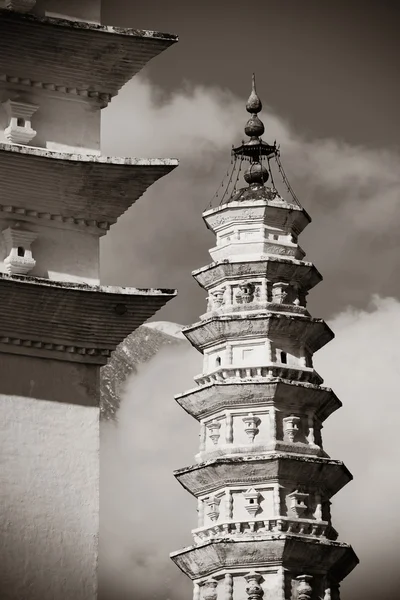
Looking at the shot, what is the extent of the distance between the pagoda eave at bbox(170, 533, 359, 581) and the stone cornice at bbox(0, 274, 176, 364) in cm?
1568

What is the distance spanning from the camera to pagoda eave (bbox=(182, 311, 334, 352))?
3812 centimetres

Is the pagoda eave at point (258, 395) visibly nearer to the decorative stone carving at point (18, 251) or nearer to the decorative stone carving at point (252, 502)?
the decorative stone carving at point (252, 502)

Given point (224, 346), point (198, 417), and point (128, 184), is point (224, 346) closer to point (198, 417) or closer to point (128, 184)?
point (198, 417)

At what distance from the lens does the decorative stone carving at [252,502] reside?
36219 millimetres

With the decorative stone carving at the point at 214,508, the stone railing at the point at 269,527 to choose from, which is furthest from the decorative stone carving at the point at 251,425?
the stone railing at the point at 269,527

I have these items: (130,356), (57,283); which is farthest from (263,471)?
(57,283)

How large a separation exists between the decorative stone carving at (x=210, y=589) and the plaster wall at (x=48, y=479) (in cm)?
1641

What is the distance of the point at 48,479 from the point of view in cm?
1967

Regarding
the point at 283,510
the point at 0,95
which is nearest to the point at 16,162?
the point at 0,95

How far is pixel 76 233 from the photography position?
69.4ft

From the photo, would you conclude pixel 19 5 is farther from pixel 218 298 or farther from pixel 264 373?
pixel 218 298

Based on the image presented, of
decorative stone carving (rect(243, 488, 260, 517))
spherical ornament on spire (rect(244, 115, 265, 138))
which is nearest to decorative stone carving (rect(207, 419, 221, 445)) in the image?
decorative stone carving (rect(243, 488, 260, 517))

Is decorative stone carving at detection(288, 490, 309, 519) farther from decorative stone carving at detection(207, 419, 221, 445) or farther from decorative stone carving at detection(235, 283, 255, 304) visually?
decorative stone carving at detection(235, 283, 255, 304)

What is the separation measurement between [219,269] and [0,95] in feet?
59.7
